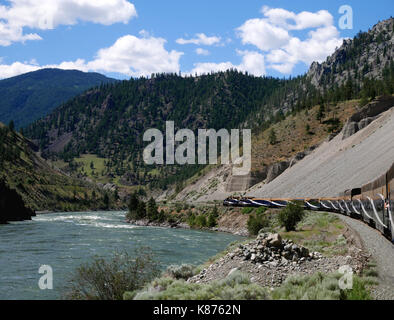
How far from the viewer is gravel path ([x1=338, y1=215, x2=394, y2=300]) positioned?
1174 cm

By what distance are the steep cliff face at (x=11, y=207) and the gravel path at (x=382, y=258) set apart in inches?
3411

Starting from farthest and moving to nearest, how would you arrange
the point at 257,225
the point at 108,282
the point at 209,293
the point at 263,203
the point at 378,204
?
the point at 263,203
the point at 257,225
the point at 378,204
the point at 108,282
the point at 209,293

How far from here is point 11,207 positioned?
9662cm

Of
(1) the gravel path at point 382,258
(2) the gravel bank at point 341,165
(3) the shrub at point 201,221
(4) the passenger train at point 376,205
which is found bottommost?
(3) the shrub at point 201,221

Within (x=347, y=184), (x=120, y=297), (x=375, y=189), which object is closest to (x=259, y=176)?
(x=347, y=184)

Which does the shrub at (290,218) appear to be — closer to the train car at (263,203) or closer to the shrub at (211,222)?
the train car at (263,203)

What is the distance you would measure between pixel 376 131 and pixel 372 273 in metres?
78.1

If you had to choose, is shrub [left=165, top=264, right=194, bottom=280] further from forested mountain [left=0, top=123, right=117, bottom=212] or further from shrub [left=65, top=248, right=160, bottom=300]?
forested mountain [left=0, top=123, right=117, bottom=212]

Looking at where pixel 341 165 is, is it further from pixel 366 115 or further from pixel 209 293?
pixel 209 293

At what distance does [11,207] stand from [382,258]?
96.5m

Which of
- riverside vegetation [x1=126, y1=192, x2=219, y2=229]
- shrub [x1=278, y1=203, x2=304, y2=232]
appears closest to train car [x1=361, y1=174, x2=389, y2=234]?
shrub [x1=278, y1=203, x2=304, y2=232]

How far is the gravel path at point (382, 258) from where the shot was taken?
1174cm

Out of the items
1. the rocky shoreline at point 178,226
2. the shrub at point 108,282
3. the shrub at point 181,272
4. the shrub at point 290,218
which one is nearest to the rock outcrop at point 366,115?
the rocky shoreline at point 178,226

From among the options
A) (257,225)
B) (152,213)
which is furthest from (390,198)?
(152,213)
